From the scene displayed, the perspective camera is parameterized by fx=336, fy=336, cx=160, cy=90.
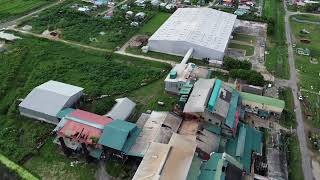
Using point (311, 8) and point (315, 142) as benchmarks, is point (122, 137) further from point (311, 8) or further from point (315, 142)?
point (311, 8)

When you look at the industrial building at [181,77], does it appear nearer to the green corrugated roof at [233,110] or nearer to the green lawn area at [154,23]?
the green corrugated roof at [233,110]

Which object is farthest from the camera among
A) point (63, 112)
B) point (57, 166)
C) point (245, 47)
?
point (245, 47)

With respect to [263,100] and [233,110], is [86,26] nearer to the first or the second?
[233,110]

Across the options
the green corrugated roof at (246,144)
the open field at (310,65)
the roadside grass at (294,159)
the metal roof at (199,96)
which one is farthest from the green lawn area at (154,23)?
the roadside grass at (294,159)

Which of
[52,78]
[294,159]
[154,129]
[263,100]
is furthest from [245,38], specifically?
[52,78]

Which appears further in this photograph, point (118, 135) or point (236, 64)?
point (236, 64)

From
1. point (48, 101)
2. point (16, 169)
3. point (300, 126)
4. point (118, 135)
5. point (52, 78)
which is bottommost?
point (16, 169)
